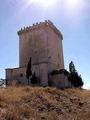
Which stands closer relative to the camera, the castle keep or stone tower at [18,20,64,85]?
the castle keep

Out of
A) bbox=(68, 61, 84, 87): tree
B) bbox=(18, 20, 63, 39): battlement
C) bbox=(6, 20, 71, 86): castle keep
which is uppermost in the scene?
bbox=(18, 20, 63, 39): battlement

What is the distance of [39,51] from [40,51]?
9.5 inches

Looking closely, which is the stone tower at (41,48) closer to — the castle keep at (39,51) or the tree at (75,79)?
the castle keep at (39,51)

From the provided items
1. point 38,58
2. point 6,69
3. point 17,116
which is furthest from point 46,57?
point 17,116

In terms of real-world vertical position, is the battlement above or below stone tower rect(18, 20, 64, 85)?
above

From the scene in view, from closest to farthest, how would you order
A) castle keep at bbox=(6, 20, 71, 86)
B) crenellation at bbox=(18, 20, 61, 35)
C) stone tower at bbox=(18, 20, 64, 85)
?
castle keep at bbox=(6, 20, 71, 86) < stone tower at bbox=(18, 20, 64, 85) < crenellation at bbox=(18, 20, 61, 35)

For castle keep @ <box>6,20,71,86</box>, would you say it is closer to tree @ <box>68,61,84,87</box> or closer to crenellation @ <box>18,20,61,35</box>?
crenellation @ <box>18,20,61,35</box>

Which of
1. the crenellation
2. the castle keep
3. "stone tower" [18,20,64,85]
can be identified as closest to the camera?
the castle keep

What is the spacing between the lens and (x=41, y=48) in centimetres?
4319

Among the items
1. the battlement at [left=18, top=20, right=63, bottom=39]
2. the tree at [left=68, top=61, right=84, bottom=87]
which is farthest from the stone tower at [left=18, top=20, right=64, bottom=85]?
the tree at [left=68, top=61, right=84, bottom=87]

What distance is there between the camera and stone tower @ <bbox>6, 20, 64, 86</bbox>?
40.8 meters

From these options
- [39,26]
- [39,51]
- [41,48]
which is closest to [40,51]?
[39,51]

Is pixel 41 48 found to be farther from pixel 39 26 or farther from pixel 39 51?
pixel 39 26

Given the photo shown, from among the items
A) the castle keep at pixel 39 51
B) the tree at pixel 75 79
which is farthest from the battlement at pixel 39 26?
the tree at pixel 75 79
